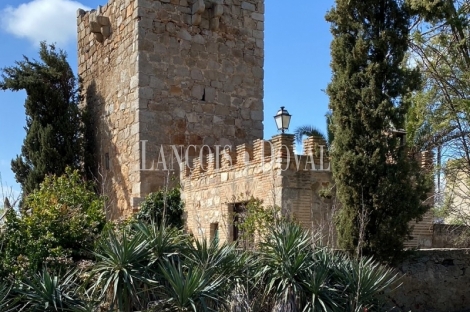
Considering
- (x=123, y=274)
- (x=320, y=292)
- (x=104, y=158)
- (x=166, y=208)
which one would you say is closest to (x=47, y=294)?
(x=123, y=274)

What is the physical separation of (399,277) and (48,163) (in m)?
9.61

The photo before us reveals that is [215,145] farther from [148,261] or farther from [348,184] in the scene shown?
[148,261]

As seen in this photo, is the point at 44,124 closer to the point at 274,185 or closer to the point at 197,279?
the point at 274,185

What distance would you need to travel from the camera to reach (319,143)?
1054 centimetres

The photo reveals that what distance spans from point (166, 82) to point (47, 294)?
7999mm

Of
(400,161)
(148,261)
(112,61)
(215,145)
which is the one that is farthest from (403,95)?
(112,61)

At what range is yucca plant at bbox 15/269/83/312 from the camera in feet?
23.0

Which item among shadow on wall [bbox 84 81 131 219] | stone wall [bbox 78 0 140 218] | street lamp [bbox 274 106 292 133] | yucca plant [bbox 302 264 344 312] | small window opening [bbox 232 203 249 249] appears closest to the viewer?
yucca plant [bbox 302 264 344 312]

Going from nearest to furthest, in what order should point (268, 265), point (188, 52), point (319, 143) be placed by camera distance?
point (268, 265), point (319, 143), point (188, 52)

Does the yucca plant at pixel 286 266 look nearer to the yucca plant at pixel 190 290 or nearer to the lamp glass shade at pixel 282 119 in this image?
the yucca plant at pixel 190 290

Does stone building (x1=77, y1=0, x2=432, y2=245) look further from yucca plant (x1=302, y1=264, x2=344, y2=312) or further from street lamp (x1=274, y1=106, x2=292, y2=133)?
yucca plant (x1=302, y1=264, x2=344, y2=312)

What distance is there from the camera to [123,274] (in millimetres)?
7273

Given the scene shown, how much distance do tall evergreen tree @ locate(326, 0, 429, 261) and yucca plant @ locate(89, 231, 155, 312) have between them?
131 inches

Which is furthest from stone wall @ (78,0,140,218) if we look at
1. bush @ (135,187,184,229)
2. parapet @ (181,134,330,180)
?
parapet @ (181,134,330,180)
